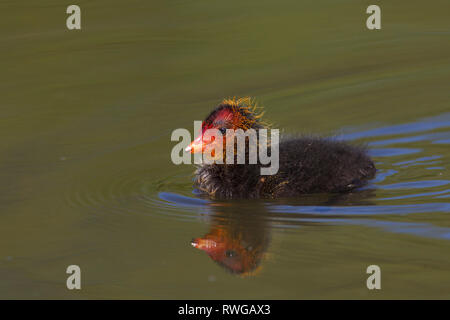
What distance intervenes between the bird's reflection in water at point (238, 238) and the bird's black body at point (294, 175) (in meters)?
0.26

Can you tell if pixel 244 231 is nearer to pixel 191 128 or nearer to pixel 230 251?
pixel 230 251

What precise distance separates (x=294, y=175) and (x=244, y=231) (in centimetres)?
112

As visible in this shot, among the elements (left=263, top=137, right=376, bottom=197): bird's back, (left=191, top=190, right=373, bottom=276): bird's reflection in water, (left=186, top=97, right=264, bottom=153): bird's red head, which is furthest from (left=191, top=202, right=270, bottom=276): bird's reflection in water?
(left=186, top=97, right=264, bottom=153): bird's red head

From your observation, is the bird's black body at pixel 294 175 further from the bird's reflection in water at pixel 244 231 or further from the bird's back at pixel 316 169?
the bird's reflection in water at pixel 244 231

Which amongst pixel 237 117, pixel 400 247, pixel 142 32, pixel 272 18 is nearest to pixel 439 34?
pixel 272 18

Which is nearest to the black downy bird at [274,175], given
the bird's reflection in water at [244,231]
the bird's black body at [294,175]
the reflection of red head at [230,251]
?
the bird's black body at [294,175]

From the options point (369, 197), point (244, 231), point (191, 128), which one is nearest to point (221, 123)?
point (244, 231)

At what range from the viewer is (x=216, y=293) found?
6094 millimetres

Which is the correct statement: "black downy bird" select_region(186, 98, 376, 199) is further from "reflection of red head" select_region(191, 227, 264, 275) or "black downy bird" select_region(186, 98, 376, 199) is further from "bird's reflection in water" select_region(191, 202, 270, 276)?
"reflection of red head" select_region(191, 227, 264, 275)

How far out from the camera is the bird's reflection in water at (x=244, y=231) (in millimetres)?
6756

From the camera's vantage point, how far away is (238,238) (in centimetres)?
726

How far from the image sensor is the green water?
650 cm

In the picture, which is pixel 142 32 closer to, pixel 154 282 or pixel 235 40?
pixel 235 40

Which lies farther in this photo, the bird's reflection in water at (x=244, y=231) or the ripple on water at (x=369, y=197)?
the ripple on water at (x=369, y=197)
